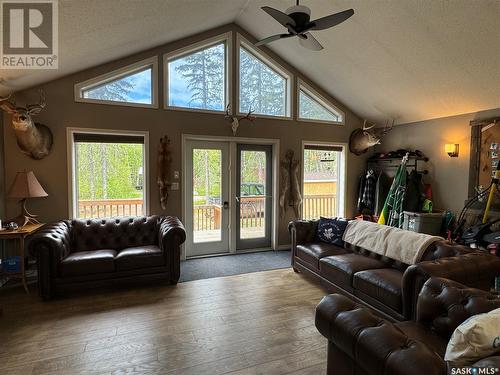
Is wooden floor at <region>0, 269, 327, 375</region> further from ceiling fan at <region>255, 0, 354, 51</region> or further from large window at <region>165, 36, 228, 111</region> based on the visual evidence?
large window at <region>165, 36, 228, 111</region>

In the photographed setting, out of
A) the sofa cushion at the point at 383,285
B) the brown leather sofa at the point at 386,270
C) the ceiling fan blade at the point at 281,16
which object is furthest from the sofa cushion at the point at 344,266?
the ceiling fan blade at the point at 281,16

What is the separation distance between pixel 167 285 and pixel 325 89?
452 cm

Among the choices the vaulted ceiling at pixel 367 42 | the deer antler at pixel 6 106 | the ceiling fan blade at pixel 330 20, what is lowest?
the deer antler at pixel 6 106

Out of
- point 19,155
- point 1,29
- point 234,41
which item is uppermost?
point 234,41

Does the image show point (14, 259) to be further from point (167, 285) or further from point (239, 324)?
point (239, 324)

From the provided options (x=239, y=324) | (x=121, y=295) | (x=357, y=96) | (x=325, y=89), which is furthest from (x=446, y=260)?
(x=325, y=89)

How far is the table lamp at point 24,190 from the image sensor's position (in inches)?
140

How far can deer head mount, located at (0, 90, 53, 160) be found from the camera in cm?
332

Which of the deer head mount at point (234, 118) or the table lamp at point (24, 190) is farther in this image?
the deer head mount at point (234, 118)

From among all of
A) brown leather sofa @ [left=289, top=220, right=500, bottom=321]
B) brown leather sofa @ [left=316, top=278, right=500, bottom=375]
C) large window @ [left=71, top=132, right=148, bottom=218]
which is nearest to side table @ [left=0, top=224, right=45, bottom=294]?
large window @ [left=71, top=132, right=148, bottom=218]

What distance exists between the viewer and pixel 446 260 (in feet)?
8.01

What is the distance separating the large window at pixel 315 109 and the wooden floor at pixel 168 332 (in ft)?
10.9

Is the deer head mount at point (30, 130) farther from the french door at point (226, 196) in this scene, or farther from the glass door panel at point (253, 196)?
the glass door panel at point (253, 196)

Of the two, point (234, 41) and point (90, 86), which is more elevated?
point (234, 41)
